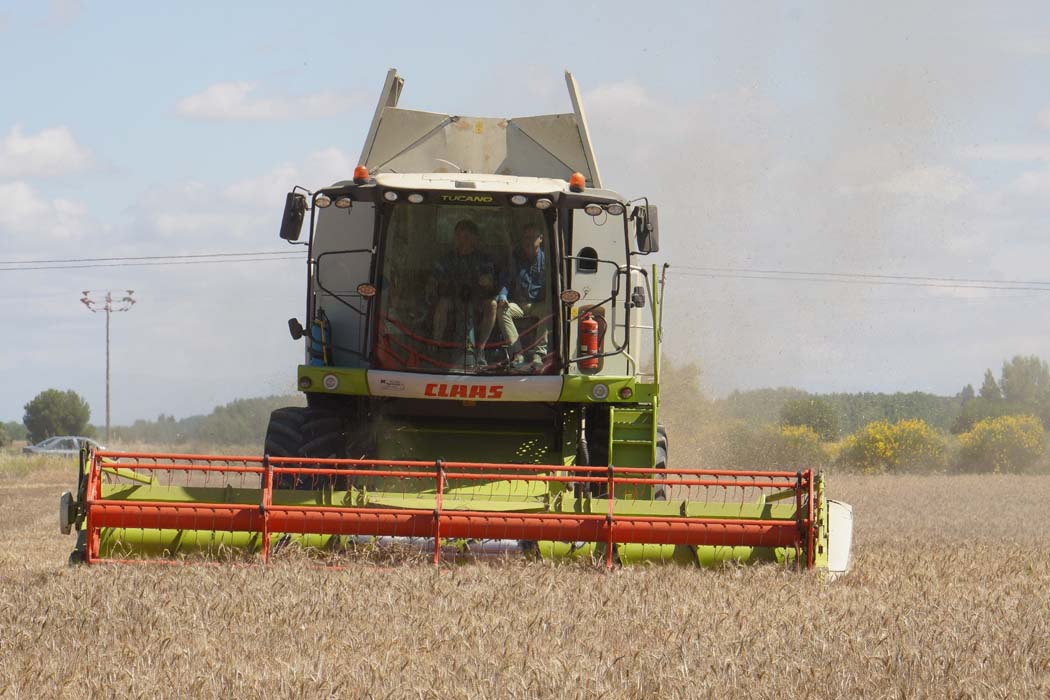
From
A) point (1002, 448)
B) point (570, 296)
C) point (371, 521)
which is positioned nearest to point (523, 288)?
point (570, 296)

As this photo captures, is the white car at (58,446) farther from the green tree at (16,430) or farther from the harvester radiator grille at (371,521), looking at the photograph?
the green tree at (16,430)

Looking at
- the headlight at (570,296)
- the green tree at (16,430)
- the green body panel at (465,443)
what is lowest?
the green tree at (16,430)

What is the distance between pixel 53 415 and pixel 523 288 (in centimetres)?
6504

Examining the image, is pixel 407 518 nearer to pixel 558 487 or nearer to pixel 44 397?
pixel 558 487

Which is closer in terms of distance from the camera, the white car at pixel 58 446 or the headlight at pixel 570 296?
the headlight at pixel 570 296

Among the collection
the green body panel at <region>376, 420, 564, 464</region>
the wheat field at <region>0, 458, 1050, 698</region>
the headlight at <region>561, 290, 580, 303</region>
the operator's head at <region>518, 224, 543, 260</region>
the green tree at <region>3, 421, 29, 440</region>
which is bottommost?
the green tree at <region>3, 421, 29, 440</region>

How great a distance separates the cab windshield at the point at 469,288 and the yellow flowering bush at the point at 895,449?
23.3 metres

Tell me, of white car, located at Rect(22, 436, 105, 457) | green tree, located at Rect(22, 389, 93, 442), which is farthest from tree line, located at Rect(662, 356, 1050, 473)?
green tree, located at Rect(22, 389, 93, 442)

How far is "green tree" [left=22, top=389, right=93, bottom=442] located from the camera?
224ft

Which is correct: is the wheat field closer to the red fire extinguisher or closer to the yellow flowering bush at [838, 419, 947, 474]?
the red fire extinguisher

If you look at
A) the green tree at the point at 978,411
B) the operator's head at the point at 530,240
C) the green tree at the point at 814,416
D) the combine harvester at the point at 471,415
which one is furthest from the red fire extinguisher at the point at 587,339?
the green tree at the point at 978,411

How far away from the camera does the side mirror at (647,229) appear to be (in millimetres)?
8242

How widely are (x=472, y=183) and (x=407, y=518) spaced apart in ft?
8.04

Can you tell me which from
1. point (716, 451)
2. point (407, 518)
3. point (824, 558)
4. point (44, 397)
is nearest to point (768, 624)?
point (824, 558)
